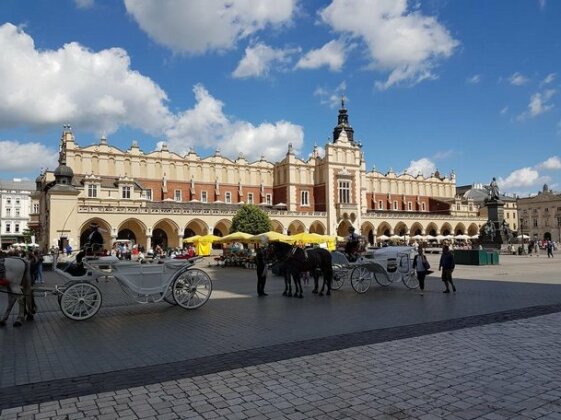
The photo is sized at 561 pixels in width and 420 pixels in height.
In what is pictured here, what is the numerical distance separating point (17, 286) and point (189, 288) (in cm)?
359

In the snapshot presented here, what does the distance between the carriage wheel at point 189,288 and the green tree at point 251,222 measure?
2803 centimetres

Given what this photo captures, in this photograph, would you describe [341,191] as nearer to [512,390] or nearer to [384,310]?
[384,310]

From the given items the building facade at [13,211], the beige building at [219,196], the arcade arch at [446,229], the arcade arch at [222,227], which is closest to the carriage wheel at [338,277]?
the beige building at [219,196]

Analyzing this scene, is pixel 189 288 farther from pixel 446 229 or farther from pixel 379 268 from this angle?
pixel 446 229

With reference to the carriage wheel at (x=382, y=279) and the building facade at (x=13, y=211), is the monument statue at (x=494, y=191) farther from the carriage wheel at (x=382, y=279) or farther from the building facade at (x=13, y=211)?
the building facade at (x=13, y=211)

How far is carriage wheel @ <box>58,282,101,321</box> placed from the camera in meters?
9.25

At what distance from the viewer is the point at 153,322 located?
29.7 feet

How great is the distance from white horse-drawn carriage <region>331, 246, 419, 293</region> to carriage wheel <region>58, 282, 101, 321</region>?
7.29 metres

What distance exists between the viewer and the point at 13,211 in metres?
86.7

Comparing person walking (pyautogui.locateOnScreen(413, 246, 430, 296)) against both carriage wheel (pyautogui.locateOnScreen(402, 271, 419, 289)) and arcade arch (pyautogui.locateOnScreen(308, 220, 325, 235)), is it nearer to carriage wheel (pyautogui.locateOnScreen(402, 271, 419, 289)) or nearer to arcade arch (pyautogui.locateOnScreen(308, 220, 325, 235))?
carriage wheel (pyautogui.locateOnScreen(402, 271, 419, 289))

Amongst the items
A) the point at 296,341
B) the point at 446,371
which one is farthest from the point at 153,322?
the point at 446,371

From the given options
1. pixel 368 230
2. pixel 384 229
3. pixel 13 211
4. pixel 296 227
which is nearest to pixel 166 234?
pixel 296 227

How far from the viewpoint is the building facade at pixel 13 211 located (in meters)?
82.7

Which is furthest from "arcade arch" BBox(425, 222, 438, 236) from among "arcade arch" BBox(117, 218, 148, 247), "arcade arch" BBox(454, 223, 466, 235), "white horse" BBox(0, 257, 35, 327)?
"white horse" BBox(0, 257, 35, 327)
